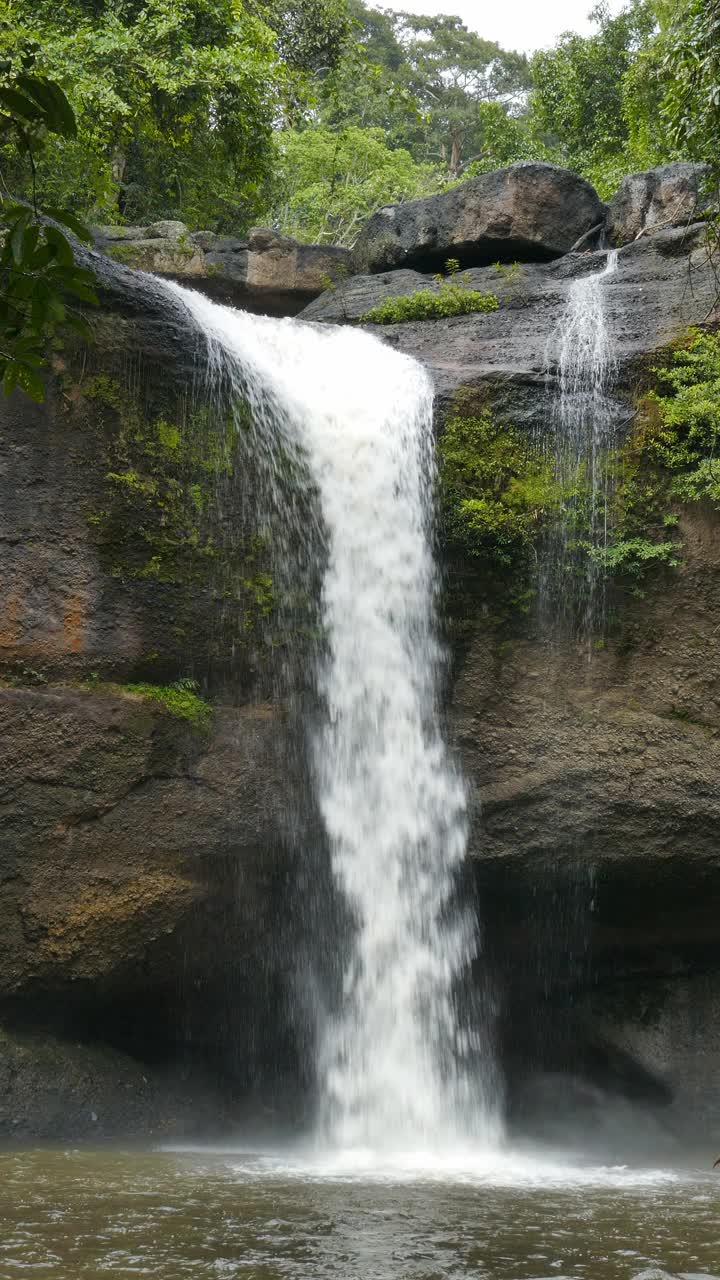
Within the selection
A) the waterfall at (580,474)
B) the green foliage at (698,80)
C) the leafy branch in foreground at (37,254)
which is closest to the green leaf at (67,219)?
the leafy branch in foreground at (37,254)

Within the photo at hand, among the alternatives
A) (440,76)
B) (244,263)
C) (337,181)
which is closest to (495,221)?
(244,263)

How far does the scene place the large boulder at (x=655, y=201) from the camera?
1317 cm

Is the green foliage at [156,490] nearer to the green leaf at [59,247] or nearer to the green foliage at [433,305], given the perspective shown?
the green foliage at [433,305]

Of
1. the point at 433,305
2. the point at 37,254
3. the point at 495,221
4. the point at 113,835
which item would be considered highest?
the point at 495,221

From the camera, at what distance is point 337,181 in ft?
99.9

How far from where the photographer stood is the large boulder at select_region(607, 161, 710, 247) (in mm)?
13172

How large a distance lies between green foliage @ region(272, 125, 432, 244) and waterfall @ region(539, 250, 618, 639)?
17811mm

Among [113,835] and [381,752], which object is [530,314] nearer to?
[381,752]

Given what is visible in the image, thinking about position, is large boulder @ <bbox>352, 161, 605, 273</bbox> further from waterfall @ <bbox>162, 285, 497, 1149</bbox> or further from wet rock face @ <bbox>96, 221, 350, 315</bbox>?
waterfall @ <bbox>162, 285, 497, 1149</bbox>

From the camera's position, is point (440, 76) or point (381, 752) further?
point (440, 76)

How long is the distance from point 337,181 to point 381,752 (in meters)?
24.6

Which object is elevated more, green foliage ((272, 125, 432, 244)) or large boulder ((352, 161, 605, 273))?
green foliage ((272, 125, 432, 244))

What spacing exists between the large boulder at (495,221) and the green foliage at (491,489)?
4196mm

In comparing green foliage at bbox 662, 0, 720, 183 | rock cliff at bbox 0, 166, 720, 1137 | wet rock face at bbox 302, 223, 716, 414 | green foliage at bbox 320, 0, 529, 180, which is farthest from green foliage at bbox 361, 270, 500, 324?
green foliage at bbox 320, 0, 529, 180
